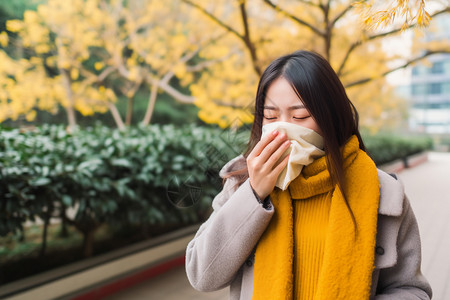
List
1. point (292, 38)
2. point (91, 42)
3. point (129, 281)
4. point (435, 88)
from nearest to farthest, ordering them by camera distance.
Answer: point (129, 281), point (292, 38), point (91, 42), point (435, 88)

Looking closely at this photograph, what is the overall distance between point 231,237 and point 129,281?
2748 mm

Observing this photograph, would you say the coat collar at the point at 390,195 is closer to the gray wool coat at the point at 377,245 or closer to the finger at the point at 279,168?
the gray wool coat at the point at 377,245

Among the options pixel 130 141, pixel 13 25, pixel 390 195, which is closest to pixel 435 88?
pixel 13 25

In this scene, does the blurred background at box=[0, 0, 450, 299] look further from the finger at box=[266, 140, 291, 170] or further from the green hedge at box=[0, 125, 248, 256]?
the finger at box=[266, 140, 291, 170]

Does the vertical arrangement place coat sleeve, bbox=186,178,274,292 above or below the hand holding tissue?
below

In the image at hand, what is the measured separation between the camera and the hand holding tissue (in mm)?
1025

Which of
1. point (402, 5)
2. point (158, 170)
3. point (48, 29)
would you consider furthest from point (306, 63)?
point (48, 29)

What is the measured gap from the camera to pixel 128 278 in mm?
3441

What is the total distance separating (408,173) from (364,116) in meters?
2.57

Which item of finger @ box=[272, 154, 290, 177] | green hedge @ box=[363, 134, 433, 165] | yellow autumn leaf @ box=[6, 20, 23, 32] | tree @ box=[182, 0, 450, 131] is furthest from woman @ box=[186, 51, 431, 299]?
green hedge @ box=[363, 134, 433, 165]

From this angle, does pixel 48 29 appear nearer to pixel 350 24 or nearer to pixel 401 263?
pixel 350 24

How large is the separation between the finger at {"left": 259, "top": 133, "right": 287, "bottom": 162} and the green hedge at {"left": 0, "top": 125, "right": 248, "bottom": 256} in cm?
92

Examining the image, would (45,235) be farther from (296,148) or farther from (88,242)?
(296,148)

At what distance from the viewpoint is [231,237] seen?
1.06 meters
